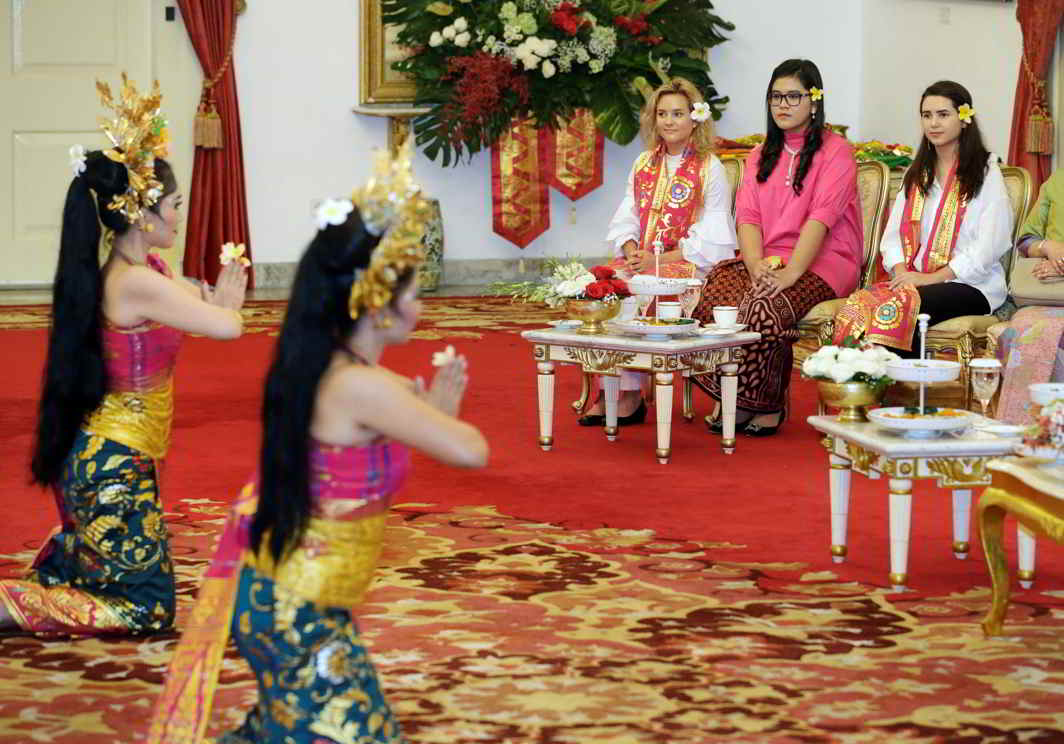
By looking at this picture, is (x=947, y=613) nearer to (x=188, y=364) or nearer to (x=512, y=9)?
(x=188, y=364)

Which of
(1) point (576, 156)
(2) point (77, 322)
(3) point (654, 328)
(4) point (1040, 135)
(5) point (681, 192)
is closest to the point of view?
(2) point (77, 322)

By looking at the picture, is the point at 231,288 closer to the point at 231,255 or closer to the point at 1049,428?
the point at 231,255

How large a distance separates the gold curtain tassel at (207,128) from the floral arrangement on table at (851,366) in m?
7.16

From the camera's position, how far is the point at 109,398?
151 inches

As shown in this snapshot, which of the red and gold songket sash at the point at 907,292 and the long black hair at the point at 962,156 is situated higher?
the long black hair at the point at 962,156

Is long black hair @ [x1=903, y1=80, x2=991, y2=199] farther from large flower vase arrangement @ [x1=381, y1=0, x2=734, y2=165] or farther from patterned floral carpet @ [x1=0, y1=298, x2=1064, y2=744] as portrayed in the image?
large flower vase arrangement @ [x1=381, y1=0, x2=734, y2=165]

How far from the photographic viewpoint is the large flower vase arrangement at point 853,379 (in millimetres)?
4465

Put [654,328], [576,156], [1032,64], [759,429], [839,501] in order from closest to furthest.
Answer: [839,501], [654,328], [759,429], [1032,64], [576,156]

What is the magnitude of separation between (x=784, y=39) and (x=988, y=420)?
7854mm

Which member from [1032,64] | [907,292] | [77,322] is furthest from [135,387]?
[1032,64]

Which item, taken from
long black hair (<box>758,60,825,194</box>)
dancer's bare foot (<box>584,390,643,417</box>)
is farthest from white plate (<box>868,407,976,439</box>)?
long black hair (<box>758,60,825,194</box>)

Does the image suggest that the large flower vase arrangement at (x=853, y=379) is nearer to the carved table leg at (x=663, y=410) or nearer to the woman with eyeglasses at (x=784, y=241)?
the carved table leg at (x=663, y=410)

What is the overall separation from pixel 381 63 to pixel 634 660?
8212mm

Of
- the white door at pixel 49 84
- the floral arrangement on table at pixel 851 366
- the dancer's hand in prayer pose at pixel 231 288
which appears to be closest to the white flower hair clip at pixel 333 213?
the dancer's hand in prayer pose at pixel 231 288
